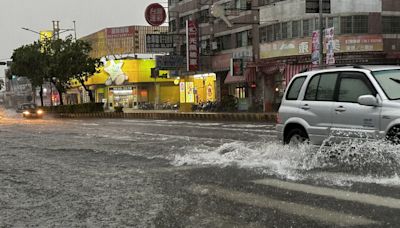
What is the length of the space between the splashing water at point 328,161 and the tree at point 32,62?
4663 centimetres

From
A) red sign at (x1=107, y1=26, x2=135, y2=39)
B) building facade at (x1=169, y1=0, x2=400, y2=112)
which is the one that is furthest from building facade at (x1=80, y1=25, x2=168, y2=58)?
building facade at (x1=169, y1=0, x2=400, y2=112)

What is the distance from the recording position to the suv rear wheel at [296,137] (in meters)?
9.75

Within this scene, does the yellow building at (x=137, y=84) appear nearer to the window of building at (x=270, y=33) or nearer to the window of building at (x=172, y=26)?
the window of building at (x=172, y=26)

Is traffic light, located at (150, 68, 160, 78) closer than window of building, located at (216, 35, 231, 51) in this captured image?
No

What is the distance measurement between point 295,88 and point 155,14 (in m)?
42.5

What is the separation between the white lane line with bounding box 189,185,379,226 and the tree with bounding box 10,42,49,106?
4913 cm

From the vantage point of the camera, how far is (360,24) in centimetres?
3256

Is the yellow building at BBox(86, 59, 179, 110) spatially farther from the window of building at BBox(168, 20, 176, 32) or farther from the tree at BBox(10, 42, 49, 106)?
the tree at BBox(10, 42, 49, 106)

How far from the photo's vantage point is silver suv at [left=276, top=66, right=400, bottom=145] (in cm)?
809

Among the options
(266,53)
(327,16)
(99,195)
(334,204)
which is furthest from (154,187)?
(266,53)

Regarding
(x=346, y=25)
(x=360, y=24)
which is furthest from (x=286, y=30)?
(x=360, y=24)

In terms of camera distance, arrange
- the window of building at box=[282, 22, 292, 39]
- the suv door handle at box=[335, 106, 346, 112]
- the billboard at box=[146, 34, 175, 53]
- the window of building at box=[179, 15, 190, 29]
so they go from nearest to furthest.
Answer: the suv door handle at box=[335, 106, 346, 112] < the window of building at box=[282, 22, 292, 39] < the billboard at box=[146, 34, 175, 53] < the window of building at box=[179, 15, 190, 29]

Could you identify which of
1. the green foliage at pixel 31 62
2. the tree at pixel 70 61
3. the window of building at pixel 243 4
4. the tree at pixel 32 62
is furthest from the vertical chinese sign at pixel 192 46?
the green foliage at pixel 31 62

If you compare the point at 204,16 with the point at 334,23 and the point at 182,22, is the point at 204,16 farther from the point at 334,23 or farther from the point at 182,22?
the point at 334,23
